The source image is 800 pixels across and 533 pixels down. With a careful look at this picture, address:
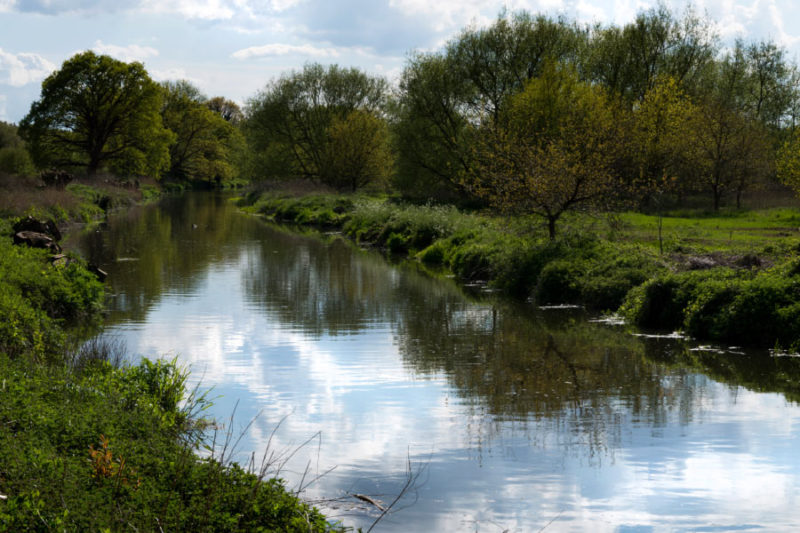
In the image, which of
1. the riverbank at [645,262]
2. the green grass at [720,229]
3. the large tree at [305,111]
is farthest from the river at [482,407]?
the large tree at [305,111]

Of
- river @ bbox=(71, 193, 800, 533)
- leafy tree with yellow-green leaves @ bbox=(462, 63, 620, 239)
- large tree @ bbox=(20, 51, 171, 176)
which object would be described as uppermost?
large tree @ bbox=(20, 51, 171, 176)

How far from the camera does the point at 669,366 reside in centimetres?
1412

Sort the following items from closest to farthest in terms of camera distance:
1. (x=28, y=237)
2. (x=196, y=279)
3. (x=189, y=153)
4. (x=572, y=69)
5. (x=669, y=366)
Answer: (x=669, y=366), (x=28, y=237), (x=196, y=279), (x=572, y=69), (x=189, y=153)

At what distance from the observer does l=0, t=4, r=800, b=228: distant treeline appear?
2634cm

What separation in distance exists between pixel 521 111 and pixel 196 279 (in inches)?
820

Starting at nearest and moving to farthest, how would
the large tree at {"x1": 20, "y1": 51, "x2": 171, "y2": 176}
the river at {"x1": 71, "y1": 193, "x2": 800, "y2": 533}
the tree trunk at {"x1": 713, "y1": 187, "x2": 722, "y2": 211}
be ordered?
the river at {"x1": 71, "y1": 193, "x2": 800, "y2": 533}, the tree trunk at {"x1": 713, "y1": 187, "x2": 722, "y2": 211}, the large tree at {"x1": 20, "y1": 51, "x2": 171, "y2": 176}

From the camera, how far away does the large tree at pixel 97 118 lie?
65.6 metres

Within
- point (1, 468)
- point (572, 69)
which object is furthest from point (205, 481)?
point (572, 69)


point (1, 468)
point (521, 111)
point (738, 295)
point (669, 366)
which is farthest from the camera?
point (521, 111)

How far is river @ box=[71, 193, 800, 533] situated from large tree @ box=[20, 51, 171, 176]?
48.9 meters

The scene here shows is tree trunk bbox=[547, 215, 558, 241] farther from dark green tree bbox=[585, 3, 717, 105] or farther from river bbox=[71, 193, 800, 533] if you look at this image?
dark green tree bbox=[585, 3, 717, 105]

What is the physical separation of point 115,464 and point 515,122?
35.8 m

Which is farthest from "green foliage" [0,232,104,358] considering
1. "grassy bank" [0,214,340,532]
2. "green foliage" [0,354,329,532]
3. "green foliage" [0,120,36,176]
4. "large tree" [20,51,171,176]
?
"green foliage" [0,120,36,176]

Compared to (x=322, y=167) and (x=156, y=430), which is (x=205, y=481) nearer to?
(x=156, y=430)
